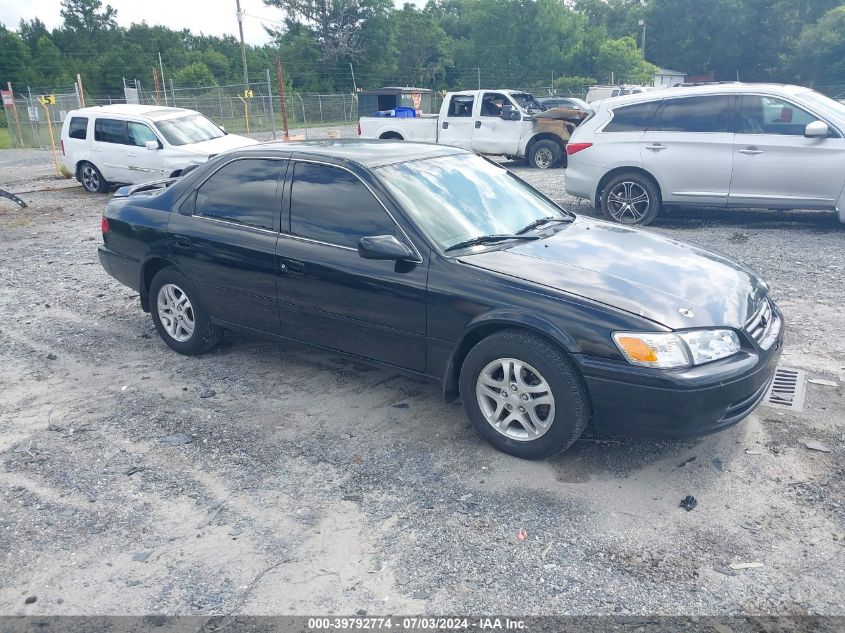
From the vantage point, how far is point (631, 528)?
3311 millimetres

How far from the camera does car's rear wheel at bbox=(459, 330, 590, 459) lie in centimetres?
361

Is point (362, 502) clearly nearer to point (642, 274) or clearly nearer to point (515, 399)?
point (515, 399)

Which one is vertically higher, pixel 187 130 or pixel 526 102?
pixel 526 102

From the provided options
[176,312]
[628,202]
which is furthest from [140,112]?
[176,312]

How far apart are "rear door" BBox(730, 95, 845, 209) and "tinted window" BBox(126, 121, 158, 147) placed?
34.5 feet

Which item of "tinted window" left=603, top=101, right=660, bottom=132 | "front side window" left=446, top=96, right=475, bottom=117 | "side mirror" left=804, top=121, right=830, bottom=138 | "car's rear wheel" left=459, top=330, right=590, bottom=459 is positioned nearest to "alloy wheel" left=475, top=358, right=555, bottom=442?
"car's rear wheel" left=459, top=330, right=590, bottom=459

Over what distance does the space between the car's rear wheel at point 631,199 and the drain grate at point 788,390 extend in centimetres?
492

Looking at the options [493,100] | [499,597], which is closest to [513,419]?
[499,597]

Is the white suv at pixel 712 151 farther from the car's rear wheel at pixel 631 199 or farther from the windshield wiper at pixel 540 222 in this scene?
the windshield wiper at pixel 540 222

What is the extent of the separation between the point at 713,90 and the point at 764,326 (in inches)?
244

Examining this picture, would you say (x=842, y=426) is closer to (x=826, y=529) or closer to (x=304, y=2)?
(x=826, y=529)

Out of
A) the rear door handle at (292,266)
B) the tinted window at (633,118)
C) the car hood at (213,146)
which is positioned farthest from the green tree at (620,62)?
the rear door handle at (292,266)

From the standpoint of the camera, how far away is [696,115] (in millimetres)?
9156

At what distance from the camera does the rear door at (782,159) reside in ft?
27.7
